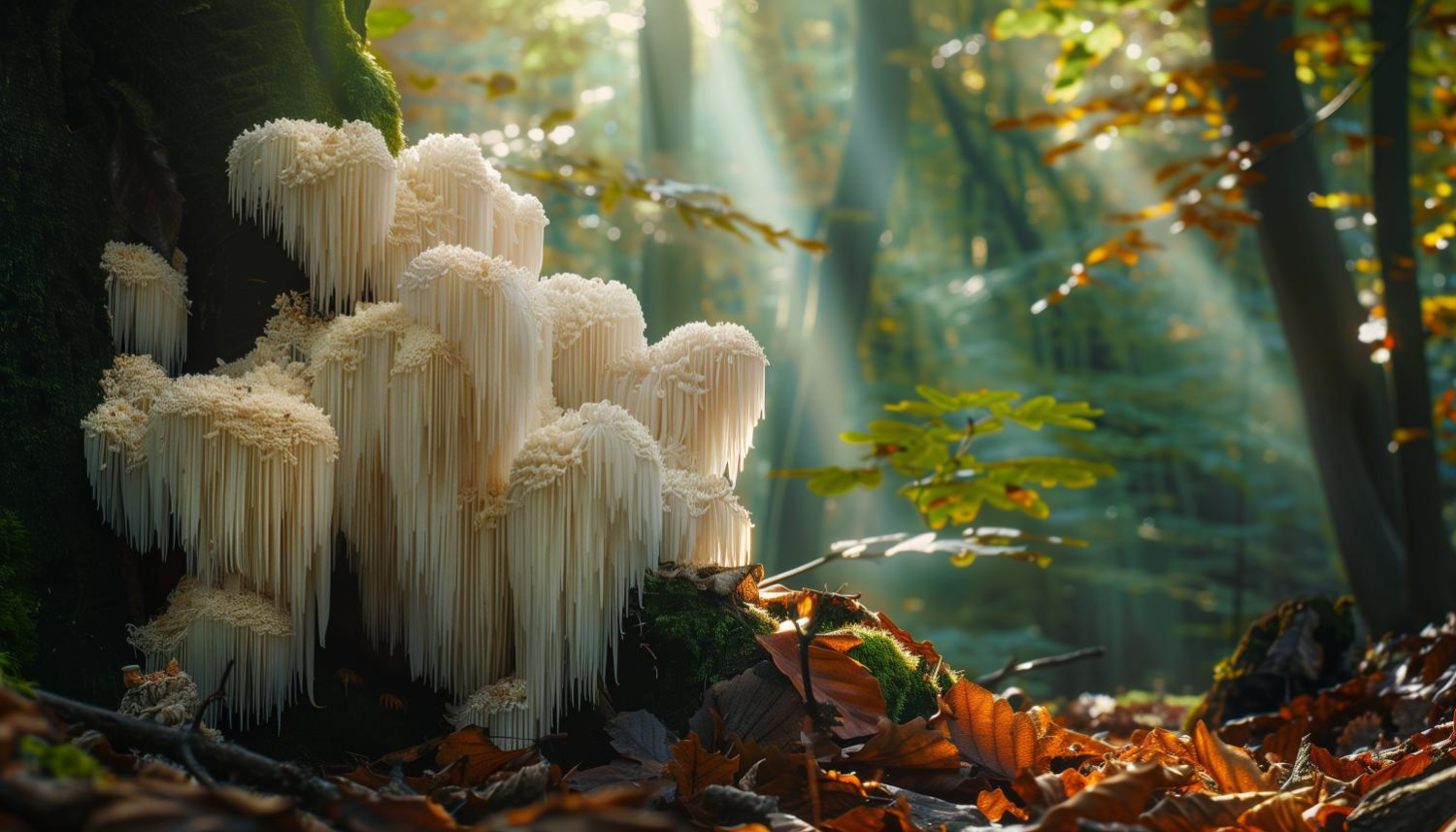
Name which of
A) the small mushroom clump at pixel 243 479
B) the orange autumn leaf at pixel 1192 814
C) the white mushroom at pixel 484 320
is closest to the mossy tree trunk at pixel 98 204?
the small mushroom clump at pixel 243 479

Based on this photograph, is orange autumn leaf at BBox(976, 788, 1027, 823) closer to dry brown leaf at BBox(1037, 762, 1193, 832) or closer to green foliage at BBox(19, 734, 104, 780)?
dry brown leaf at BBox(1037, 762, 1193, 832)

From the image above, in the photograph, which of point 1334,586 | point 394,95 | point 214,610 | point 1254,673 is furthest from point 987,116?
point 214,610

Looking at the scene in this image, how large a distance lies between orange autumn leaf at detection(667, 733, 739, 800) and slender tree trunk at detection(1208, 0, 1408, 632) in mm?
5904

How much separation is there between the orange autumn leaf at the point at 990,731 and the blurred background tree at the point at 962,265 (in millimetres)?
6890

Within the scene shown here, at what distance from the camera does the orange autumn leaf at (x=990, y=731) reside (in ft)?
7.16

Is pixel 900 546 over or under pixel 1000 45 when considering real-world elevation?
under

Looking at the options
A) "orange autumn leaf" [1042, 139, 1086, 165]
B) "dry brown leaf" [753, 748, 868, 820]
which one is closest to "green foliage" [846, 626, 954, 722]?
"dry brown leaf" [753, 748, 868, 820]

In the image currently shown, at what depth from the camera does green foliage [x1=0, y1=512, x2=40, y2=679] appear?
1.98 m

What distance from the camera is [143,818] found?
3.12 ft

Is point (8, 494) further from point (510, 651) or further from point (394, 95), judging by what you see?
point (394, 95)

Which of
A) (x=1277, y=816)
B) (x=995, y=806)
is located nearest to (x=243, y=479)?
(x=995, y=806)

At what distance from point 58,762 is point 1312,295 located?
7.26m

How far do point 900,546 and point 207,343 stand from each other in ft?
6.76

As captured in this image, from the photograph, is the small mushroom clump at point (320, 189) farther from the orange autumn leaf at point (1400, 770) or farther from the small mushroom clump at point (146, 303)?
the orange autumn leaf at point (1400, 770)
